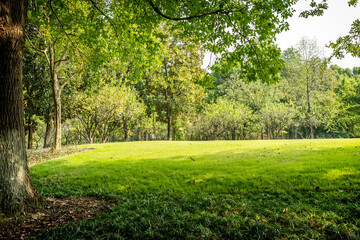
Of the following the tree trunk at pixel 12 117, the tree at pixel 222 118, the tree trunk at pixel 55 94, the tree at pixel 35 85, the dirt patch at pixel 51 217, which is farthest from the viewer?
the tree at pixel 222 118

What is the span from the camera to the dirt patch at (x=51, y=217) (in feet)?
14.5

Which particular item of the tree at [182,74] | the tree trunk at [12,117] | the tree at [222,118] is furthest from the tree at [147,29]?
the tree at [222,118]

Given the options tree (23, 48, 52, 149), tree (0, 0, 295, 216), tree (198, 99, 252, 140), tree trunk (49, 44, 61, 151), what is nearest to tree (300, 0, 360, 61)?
tree (0, 0, 295, 216)

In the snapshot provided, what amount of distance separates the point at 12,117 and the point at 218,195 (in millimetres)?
6536

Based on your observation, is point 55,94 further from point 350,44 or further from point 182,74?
point 350,44

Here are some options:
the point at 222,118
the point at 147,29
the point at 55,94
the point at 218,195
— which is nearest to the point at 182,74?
the point at 55,94

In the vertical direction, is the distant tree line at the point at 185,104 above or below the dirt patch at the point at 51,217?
above

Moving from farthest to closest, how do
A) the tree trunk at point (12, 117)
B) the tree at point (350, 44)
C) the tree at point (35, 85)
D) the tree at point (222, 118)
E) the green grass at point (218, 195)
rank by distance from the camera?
the tree at point (222, 118), the tree at point (35, 85), the tree at point (350, 44), the tree trunk at point (12, 117), the green grass at point (218, 195)

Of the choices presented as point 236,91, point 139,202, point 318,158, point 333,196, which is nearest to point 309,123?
point 236,91

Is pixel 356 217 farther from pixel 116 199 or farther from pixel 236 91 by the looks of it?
pixel 236 91

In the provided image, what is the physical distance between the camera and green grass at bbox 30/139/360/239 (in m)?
4.58

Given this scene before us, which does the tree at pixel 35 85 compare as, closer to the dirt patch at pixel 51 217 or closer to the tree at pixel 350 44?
the dirt patch at pixel 51 217

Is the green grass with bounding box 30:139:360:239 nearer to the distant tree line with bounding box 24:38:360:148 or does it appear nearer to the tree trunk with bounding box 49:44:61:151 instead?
the tree trunk with bounding box 49:44:61:151

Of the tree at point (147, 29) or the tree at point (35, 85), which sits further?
the tree at point (35, 85)
